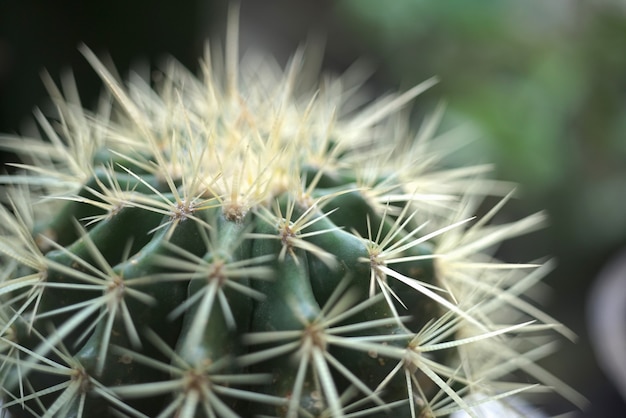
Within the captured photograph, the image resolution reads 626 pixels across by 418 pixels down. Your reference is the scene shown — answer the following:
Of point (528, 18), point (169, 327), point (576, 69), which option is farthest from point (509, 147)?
point (169, 327)

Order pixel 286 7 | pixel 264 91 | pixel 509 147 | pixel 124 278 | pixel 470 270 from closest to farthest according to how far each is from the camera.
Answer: pixel 124 278
pixel 470 270
pixel 264 91
pixel 509 147
pixel 286 7

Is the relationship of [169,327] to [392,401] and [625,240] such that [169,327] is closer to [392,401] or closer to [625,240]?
[392,401]

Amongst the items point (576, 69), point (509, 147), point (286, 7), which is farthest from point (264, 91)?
point (286, 7)

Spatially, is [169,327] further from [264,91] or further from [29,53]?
[29,53]

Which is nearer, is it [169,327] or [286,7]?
[169,327]

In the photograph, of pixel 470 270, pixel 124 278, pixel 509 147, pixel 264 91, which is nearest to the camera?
pixel 124 278

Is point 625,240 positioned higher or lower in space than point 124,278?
higher

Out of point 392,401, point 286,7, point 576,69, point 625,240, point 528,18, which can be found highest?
point 286,7
